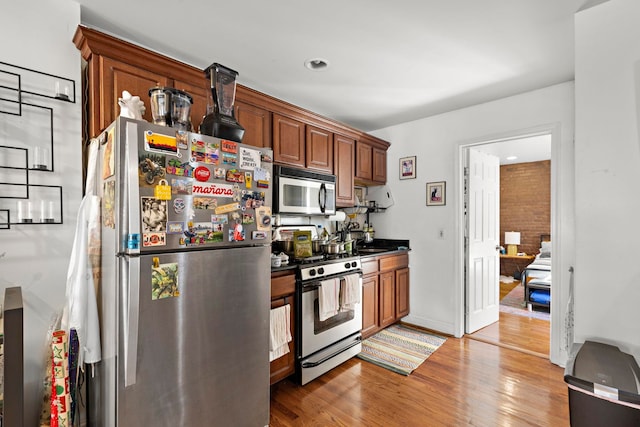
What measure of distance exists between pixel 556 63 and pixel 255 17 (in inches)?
91.3

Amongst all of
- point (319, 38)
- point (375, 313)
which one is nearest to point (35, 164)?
point (319, 38)

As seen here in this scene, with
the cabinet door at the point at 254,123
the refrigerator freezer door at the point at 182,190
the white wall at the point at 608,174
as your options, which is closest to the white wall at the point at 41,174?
the refrigerator freezer door at the point at 182,190

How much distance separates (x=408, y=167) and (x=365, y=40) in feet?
6.70

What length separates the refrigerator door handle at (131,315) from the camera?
1329mm

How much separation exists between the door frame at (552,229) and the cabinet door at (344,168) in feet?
3.84

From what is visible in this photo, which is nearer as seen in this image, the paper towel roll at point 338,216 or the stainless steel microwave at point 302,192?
the stainless steel microwave at point 302,192

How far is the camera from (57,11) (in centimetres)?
169

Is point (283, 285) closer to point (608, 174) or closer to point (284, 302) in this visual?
point (284, 302)

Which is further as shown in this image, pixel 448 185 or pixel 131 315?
pixel 448 185

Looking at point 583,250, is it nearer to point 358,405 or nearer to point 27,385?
point 358,405

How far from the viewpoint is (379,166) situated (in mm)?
3949

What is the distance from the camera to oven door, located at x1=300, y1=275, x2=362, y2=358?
2422 mm

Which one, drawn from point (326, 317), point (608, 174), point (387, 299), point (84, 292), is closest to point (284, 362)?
point (326, 317)

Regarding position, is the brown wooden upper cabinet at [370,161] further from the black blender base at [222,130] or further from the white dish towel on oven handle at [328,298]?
the black blender base at [222,130]
